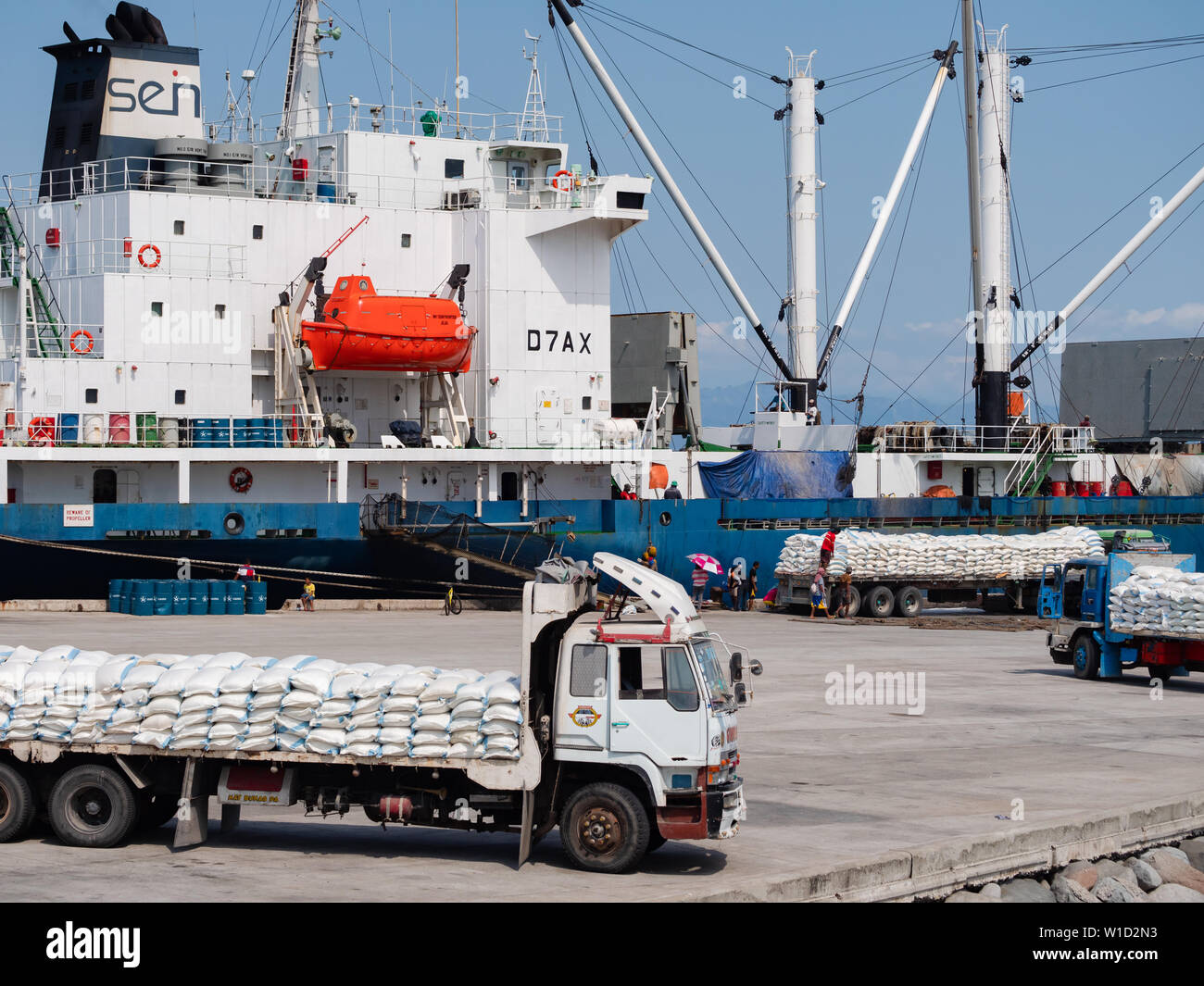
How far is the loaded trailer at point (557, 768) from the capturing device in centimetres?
1127

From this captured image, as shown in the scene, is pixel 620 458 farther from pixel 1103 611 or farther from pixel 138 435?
pixel 1103 611

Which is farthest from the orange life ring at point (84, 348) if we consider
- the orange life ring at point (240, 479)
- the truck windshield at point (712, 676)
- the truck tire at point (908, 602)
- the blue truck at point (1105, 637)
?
the truck windshield at point (712, 676)

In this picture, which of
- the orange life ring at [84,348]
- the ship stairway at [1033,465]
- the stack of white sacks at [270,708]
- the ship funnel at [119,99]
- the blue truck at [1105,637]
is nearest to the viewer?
the stack of white sacks at [270,708]

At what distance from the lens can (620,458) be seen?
36.8 m

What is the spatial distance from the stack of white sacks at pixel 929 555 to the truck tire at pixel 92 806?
83.8ft

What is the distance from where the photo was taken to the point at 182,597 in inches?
1237

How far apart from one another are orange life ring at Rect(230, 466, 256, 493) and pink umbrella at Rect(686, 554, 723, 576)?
438 inches

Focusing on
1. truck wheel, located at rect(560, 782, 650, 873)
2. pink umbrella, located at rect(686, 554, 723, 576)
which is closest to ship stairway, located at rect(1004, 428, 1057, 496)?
pink umbrella, located at rect(686, 554, 723, 576)

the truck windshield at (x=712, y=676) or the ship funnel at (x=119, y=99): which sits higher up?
the ship funnel at (x=119, y=99)

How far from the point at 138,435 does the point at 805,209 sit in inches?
840

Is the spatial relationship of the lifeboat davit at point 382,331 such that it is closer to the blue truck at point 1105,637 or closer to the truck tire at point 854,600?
the truck tire at point 854,600

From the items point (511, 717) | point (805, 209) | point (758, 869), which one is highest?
point (805, 209)

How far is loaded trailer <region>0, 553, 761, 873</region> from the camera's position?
1127cm
